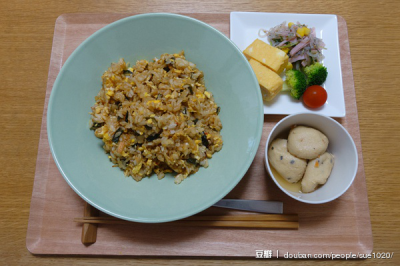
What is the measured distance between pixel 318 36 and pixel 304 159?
48.3 inches

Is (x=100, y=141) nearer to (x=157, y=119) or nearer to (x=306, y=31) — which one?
(x=157, y=119)

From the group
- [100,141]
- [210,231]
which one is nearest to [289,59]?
[210,231]

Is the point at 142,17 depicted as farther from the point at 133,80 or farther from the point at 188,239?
the point at 188,239

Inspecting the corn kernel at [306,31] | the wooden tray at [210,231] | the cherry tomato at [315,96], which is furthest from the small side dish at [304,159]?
the corn kernel at [306,31]

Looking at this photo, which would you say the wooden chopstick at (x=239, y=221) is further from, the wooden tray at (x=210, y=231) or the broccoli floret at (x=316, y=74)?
the broccoli floret at (x=316, y=74)

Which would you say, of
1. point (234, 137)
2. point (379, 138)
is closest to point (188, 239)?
point (234, 137)

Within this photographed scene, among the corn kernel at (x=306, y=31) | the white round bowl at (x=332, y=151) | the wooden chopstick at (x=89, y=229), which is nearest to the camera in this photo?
the white round bowl at (x=332, y=151)

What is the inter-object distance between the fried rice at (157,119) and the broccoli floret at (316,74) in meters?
0.87

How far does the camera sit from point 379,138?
89.5 inches

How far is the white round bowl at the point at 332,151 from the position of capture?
1818mm

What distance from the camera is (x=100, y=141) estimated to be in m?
1.93

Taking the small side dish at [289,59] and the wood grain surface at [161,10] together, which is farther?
the small side dish at [289,59]

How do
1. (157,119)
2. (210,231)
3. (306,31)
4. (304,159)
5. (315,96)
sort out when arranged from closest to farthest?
(157,119) → (304,159) → (210,231) → (315,96) → (306,31)

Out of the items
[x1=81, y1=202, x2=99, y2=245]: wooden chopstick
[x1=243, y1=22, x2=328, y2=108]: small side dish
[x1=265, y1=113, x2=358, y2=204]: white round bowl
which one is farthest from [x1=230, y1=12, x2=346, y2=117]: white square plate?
[x1=81, y1=202, x2=99, y2=245]: wooden chopstick
